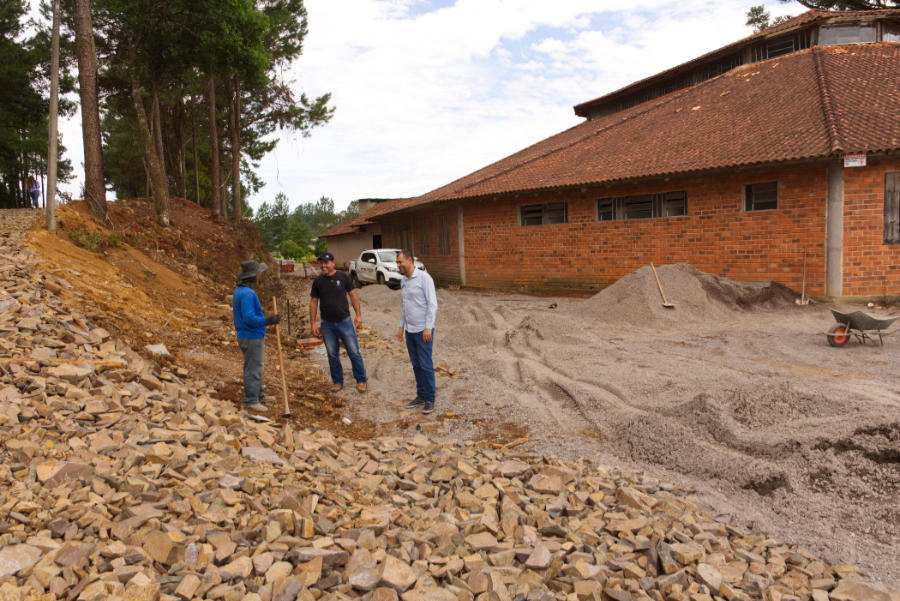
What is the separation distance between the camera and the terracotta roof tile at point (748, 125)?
13602 mm

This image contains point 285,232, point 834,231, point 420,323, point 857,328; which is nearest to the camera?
point 420,323

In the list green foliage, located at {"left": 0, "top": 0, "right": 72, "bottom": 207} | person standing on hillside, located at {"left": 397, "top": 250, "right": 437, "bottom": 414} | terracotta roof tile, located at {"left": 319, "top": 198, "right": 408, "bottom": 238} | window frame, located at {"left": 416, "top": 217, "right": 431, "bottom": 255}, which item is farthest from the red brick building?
green foliage, located at {"left": 0, "top": 0, "right": 72, "bottom": 207}

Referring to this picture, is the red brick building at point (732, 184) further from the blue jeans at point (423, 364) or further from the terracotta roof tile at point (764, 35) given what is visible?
the blue jeans at point (423, 364)

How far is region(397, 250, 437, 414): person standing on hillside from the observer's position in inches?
269

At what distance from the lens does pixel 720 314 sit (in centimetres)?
1213

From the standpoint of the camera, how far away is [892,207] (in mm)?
13109

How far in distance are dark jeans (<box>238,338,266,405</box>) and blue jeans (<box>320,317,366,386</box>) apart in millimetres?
1231

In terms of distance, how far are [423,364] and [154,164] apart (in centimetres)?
1332

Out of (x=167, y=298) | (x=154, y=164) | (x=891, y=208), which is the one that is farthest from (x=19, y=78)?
(x=891, y=208)

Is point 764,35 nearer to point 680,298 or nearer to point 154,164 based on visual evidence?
point 680,298

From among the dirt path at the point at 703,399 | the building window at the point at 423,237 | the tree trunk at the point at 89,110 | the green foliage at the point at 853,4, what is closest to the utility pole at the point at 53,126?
the tree trunk at the point at 89,110

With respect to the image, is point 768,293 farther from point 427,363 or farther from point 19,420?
point 19,420

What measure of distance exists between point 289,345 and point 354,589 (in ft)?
27.1

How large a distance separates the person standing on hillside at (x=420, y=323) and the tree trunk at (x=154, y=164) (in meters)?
12.5
